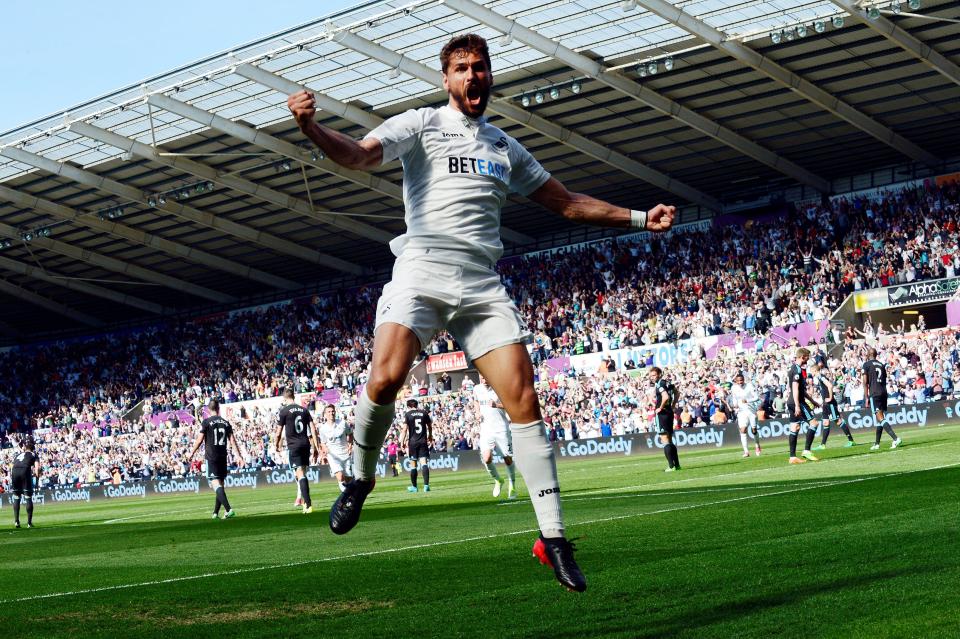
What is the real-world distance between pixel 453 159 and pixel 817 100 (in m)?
33.7

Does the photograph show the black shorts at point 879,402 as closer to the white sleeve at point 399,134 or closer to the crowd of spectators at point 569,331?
the crowd of spectators at point 569,331

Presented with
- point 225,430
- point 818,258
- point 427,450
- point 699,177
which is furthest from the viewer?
point 699,177

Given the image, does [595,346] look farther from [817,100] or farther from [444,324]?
[444,324]

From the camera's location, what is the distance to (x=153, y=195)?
47312 millimetres

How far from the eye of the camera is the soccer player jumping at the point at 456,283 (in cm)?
557

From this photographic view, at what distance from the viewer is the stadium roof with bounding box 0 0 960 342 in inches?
1297

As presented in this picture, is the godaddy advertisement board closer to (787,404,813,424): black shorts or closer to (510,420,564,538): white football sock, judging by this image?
(787,404,813,424): black shorts

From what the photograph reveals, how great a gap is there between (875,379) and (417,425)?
8736 mm

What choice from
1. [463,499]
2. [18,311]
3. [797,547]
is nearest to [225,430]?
[463,499]

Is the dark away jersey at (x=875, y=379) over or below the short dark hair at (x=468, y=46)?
below

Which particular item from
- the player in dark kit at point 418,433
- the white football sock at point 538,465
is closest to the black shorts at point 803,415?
the player in dark kit at point 418,433

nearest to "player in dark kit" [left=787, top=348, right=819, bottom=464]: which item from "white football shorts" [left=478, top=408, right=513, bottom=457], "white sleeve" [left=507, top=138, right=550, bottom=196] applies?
"white football shorts" [left=478, top=408, right=513, bottom=457]

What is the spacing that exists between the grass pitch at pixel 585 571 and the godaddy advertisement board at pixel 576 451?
40.3 ft

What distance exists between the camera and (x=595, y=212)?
6.15 meters
